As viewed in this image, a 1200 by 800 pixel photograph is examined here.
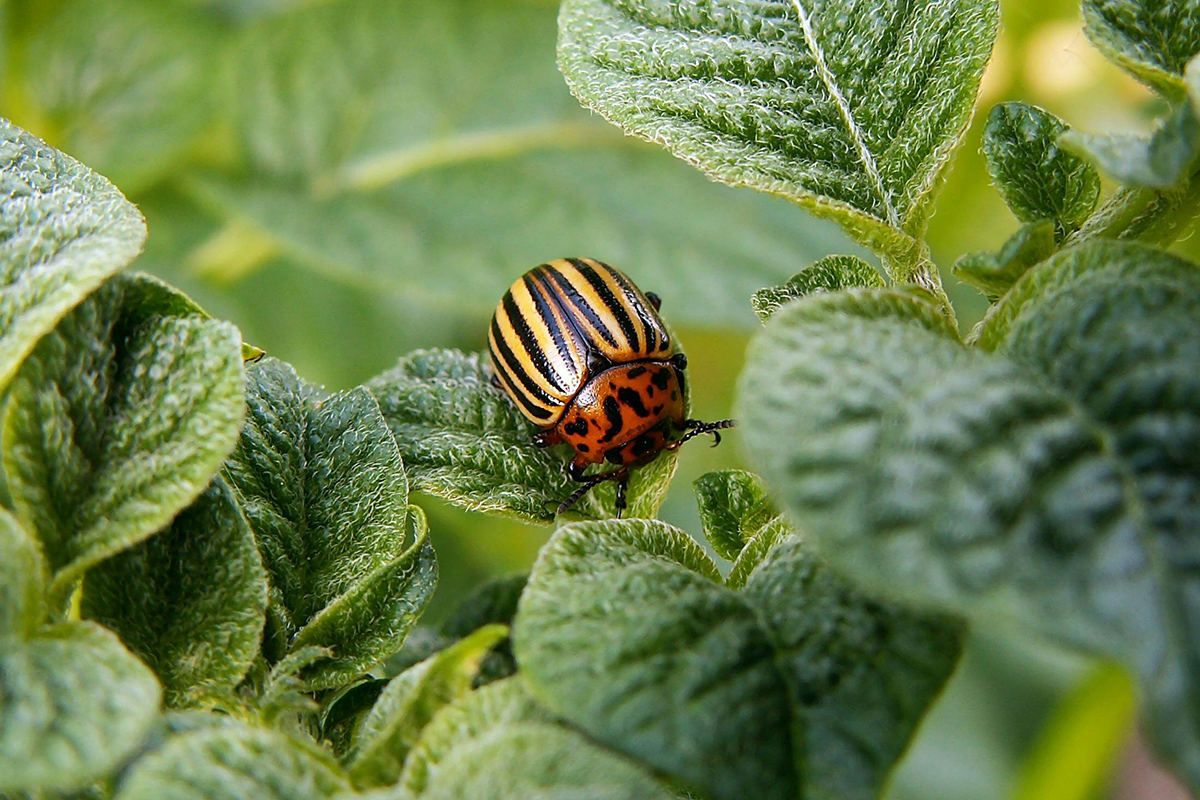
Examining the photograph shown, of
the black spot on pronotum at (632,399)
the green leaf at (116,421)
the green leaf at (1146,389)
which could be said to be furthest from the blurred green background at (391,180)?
the green leaf at (1146,389)

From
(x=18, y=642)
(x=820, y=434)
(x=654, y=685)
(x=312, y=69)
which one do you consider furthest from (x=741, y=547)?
(x=312, y=69)

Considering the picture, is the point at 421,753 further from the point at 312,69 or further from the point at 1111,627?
the point at 312,69

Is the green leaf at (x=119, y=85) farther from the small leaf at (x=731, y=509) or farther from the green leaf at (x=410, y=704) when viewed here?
the green leaf at (x=410, y=704)

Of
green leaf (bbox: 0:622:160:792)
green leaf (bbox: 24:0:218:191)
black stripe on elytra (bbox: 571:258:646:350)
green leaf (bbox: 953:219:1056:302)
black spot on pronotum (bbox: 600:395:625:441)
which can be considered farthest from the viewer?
green leaf (bbox: 24:0:218:191)

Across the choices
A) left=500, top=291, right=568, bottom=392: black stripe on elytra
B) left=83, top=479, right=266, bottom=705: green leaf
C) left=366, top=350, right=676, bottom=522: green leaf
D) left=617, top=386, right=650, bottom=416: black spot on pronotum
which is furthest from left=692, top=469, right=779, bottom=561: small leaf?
left=617, top=386, right=650, bottom=416: black spot on pronotum

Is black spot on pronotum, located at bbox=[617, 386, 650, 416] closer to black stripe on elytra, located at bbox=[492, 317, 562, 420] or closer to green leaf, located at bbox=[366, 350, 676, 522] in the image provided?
black stripe on elytra, located at bbox=[492, 317, 562, 420]

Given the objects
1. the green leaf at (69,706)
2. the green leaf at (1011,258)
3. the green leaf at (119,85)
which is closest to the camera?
the green leaf at (69,706)
